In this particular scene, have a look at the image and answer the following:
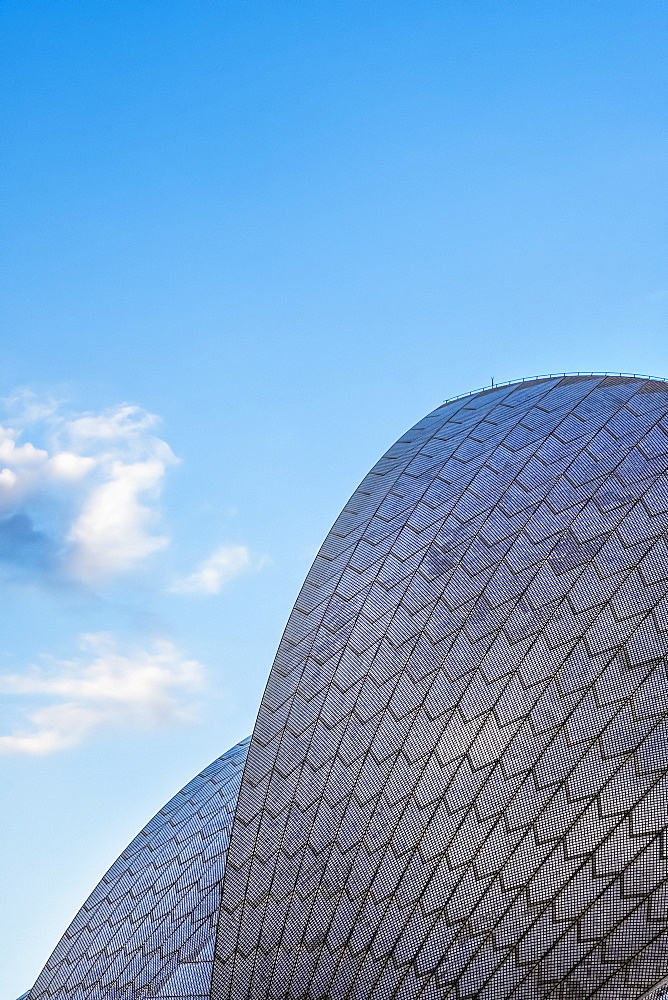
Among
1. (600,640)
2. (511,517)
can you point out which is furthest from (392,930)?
(511,517)

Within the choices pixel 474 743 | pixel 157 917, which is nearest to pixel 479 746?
pixel 474 743

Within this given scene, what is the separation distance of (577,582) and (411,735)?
3637mm

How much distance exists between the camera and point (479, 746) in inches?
589

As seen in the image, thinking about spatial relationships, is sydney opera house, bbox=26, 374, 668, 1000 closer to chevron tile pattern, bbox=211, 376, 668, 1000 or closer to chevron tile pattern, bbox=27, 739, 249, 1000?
chevron tile pattern, bbox=211, 376, 668, 1000

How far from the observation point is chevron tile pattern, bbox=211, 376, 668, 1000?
46.1ft

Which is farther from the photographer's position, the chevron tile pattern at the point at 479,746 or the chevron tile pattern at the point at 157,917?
the chevron tile pattern at the point at 157,917

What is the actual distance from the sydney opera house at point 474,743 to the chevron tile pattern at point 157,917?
198 mm

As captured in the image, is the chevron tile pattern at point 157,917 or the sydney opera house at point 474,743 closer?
the sydney opera house at point 474,743

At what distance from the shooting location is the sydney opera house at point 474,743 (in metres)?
14.1

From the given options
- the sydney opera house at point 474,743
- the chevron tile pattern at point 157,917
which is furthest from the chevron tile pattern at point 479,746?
the chevron tile pattern at point 157,917

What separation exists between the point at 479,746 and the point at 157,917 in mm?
9066

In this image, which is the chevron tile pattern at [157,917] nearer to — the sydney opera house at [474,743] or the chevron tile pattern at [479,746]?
the sydney opera house at [474,743]

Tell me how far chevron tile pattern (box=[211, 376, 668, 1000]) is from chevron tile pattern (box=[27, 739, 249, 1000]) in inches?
106

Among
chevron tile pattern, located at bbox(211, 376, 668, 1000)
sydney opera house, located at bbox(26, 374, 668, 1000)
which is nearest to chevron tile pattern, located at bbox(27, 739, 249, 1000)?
sydney opera house, located at bbox(26, 374, 668, 1000)
